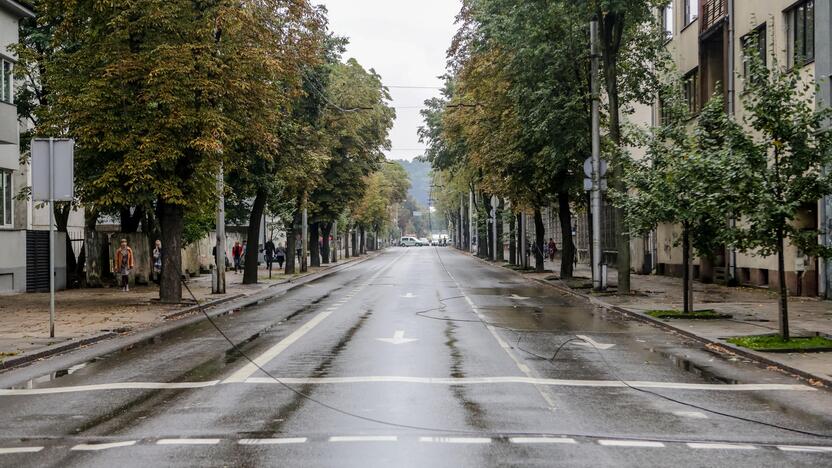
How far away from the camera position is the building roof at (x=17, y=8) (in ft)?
90.5

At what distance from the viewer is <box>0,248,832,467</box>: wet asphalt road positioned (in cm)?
707

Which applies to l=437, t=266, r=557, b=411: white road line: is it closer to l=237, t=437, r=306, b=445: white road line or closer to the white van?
l=237, t=437, r=306, b=445: white road line

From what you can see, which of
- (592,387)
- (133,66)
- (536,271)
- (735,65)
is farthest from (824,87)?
(536,271)

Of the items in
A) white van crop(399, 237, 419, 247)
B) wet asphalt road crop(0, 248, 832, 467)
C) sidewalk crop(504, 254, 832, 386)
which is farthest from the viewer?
white van crop(399, 237, 419, 247)

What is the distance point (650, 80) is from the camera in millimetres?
29234

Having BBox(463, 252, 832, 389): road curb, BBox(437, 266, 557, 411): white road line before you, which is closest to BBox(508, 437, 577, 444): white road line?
BBox(437, 266, 557, 411): white road line

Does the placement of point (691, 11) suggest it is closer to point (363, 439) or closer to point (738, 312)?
point (738, 312)

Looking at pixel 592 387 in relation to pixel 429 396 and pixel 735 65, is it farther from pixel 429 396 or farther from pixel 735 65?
pixel 735 65

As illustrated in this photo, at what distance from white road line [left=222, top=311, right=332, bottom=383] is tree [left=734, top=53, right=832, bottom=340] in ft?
26.2

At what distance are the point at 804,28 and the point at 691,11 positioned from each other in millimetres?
10497

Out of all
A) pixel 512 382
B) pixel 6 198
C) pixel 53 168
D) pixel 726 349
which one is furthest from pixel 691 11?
pixel 512 382

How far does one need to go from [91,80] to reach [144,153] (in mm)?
2319

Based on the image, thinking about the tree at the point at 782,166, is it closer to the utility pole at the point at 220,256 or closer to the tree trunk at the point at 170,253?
the tree trunk at the point at 170,253

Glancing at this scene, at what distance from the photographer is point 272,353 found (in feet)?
44.1
